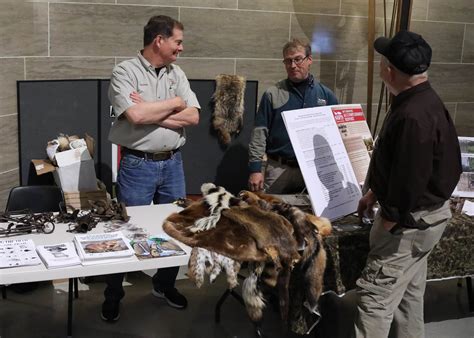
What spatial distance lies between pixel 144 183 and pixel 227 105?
1562 mm

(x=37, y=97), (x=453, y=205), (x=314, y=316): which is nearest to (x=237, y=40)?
(x=37, y=97)

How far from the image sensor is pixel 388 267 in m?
2.94

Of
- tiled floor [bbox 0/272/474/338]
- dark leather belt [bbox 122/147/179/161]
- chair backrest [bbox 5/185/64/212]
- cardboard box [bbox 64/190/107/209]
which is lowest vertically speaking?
tiled floor [bbox 0/272/474/338]

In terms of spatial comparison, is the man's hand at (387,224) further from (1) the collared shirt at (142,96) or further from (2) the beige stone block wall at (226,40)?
(2) the beige stone block wall at (226,40)

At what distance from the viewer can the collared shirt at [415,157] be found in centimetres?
270

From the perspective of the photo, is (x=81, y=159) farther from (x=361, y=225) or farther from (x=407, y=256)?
(x=407, y=256)

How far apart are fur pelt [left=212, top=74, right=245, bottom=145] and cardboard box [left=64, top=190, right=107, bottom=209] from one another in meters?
1.29

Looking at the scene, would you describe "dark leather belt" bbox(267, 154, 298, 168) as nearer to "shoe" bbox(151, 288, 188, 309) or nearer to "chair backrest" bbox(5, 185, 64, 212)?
"shoe" bbox(151, 288, 188, 309)

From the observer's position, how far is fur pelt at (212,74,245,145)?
202 inches

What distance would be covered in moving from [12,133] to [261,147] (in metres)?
1.75

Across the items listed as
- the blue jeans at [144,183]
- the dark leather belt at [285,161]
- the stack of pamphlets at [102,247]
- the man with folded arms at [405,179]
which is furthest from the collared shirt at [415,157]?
the blue jeans at [144,183]

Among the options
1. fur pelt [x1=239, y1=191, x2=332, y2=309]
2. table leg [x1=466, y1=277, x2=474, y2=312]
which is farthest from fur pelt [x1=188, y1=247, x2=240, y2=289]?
table leg [x1=466, y1=277, x2=474, y2=312]

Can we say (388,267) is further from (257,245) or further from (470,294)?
(470,294)

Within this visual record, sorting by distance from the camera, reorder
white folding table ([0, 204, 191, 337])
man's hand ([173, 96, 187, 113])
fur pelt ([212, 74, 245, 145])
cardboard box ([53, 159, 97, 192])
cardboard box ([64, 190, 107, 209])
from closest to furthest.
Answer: white folding table ([0, 204, 191, 337]) < man's hand ([173, 96, 187, 113]) < cardboard box ([64, 190, 107, 209]) < cardboard box ([53, 159, 97, 192]) < fur pelt ([212, 74, 245, 145])
